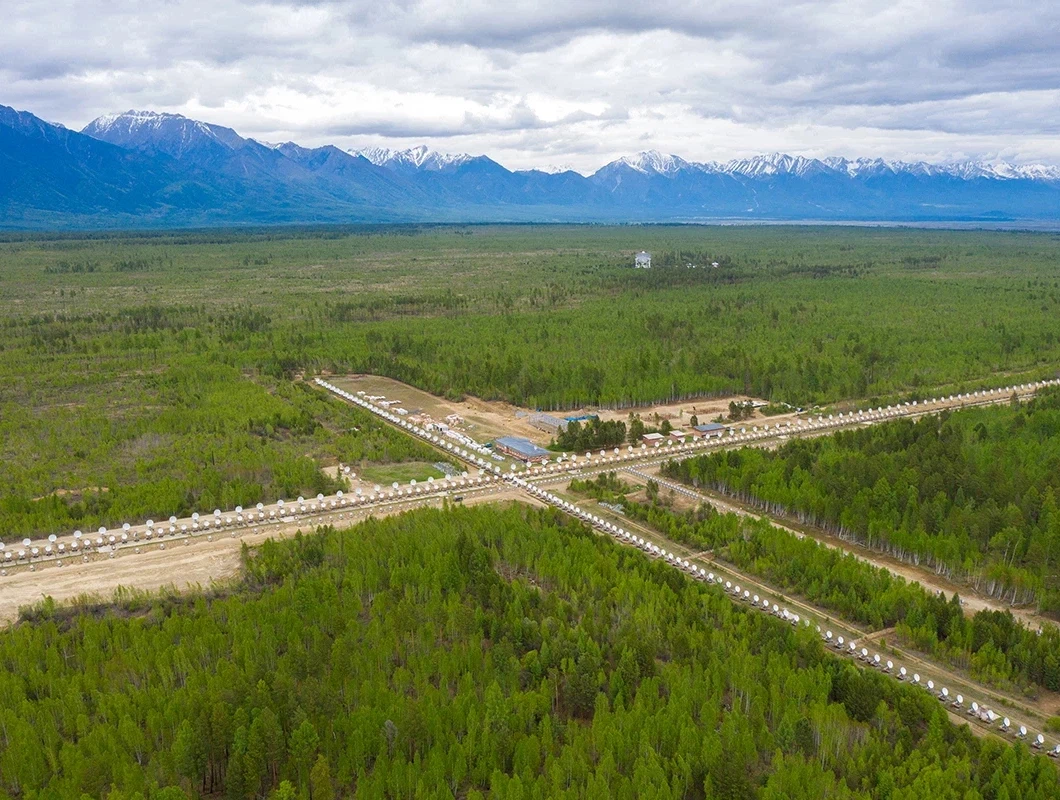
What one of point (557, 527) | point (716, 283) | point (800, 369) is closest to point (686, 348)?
point (800, 369)

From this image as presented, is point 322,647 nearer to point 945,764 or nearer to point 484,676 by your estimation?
point 484,676

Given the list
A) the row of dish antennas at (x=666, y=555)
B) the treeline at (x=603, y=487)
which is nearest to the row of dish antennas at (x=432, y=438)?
the row of dish antennas at (x=666, y=555)

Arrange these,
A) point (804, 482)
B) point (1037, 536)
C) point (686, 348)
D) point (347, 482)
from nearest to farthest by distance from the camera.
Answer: point (1037, 536) < point (804, 482) < point (347, 482) < point (686, 348)

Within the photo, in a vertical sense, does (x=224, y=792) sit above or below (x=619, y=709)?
below

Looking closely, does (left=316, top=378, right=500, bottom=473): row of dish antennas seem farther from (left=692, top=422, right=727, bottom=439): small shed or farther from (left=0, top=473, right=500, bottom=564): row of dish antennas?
(left=692, top=422, right=727, bottom=439): small shed

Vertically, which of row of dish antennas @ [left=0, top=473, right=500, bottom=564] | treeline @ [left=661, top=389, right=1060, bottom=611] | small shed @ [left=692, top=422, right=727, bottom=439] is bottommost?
row of dish antennas @ [left=0, top=473, right=500, bottom=564]

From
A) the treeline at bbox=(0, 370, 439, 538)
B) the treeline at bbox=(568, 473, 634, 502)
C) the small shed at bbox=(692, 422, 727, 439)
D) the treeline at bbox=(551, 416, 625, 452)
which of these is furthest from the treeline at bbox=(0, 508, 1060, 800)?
the small shed at bbox=(692, 422, 727, 439)
